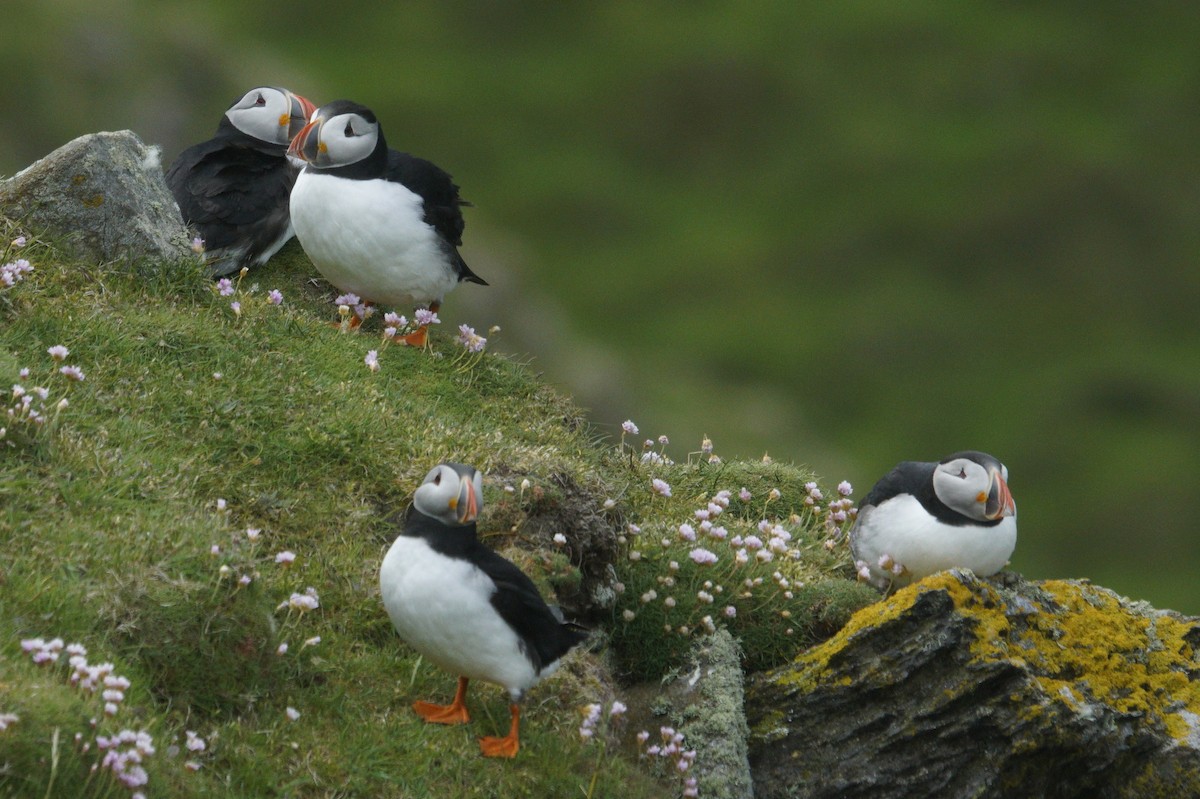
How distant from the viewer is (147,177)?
26.1 ft

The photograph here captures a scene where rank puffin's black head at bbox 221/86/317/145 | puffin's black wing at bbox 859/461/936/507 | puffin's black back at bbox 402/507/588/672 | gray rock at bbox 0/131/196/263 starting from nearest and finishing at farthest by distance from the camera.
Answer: puffin's black back at bbox 402/507/588/672 < puffin's black wing at bbox 859/461/936/507 < gray rock at bbox 0/131/196/263 < puffin's black head at bbox 221/86/317/145

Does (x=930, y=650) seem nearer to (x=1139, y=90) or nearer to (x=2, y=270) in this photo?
(x=2, y=270)

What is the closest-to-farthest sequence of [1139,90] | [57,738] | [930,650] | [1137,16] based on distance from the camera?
1. [57,738]
2. [930,650]
3. [1139,90]
4. [1137,16]

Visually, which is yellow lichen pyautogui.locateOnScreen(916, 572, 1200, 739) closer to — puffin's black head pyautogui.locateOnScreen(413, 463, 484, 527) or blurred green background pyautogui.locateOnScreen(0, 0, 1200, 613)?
puffin's black head pyautogui.locateOnScreen(413, 463, 484, 527)

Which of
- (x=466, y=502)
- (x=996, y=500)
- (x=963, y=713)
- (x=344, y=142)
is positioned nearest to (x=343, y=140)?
(x=344, y=142)

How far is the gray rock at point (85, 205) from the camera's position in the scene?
301 inches

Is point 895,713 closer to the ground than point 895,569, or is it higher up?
closer to the ground

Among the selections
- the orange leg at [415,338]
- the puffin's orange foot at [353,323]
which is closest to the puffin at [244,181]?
the puffin's orange foot at [353,323]

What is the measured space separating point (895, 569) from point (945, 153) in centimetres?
2890

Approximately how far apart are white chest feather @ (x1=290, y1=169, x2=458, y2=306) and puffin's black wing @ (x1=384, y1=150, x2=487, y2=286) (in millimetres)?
71

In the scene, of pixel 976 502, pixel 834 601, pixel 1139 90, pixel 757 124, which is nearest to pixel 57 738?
pixel 834 601

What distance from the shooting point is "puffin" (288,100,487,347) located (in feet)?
27.1

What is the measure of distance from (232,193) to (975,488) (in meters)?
4.31

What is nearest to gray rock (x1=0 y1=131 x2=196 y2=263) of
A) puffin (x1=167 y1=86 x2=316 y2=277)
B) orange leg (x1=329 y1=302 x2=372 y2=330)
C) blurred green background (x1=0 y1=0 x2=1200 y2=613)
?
puffin (x1=167 y1=86 x2=316 y2=277)
